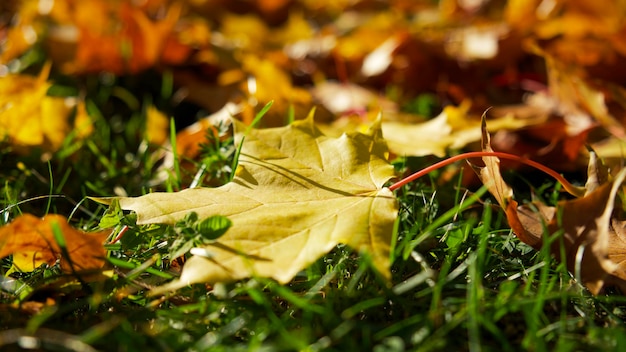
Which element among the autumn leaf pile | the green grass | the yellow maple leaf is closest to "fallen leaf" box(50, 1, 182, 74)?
the autumn leaf pile

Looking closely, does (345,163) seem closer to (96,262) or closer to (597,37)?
(96,262)

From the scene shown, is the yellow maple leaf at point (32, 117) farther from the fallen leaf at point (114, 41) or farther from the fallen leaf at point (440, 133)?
the fallen leaf at point (440, 133)

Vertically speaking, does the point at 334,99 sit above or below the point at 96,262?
below

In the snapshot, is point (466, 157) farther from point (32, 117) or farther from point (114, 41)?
point (114, 41)

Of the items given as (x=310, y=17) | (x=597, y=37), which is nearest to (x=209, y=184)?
(x=597, y=37)

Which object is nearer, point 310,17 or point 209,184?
point 209,184

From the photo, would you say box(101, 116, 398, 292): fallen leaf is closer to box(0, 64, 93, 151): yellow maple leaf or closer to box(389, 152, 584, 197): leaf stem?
box(389, 152, 584, 197): leaf stem

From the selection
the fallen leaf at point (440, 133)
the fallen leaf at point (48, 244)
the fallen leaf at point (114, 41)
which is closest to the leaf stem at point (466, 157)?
the fallen leaf at point (440, 133)

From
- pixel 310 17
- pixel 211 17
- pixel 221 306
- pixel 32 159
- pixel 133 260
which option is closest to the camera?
pixel 221 306
